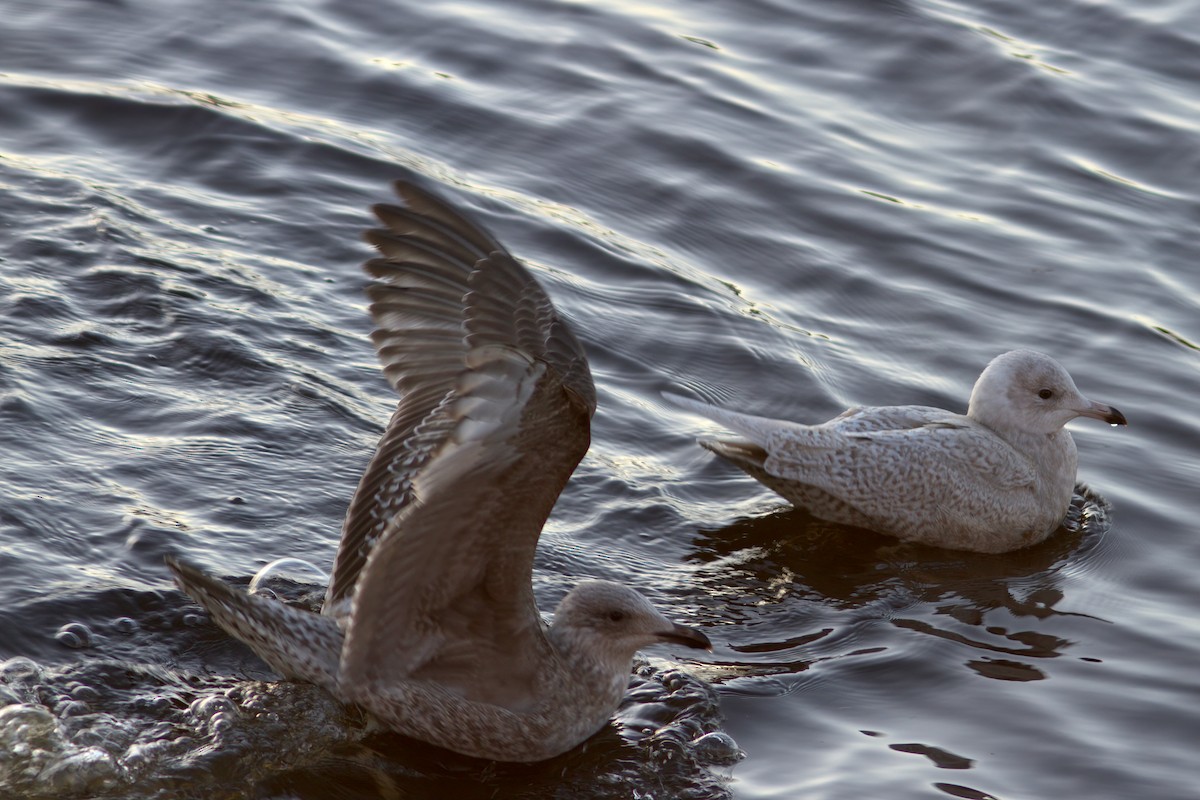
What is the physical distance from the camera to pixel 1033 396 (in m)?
7.34

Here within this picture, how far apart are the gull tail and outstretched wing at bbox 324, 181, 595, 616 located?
14.1 inches

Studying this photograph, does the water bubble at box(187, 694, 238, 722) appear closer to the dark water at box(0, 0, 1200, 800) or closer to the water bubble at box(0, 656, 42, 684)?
the dark water at box(0, 0, 1200, 800)

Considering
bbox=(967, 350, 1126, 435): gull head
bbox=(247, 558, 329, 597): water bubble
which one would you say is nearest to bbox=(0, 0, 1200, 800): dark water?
bbox=(247, 558, 329, 597): water bubble

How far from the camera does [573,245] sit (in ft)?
29.5

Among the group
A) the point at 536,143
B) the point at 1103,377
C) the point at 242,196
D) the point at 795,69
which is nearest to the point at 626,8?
the point at 795,69

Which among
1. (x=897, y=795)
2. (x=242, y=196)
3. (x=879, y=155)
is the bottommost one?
(x=897, y=795)

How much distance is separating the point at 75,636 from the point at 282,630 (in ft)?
2.45

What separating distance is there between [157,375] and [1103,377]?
4.53 meters

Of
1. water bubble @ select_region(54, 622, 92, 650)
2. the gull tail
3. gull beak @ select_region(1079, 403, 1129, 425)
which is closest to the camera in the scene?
the gull tail

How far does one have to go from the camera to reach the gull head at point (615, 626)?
553cm

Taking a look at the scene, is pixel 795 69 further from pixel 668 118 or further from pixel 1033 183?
pixel 1033 183

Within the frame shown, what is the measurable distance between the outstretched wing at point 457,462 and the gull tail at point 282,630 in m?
0.10

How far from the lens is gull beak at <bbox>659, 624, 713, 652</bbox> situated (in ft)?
17.9

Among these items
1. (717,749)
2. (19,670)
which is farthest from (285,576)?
(717,749)
